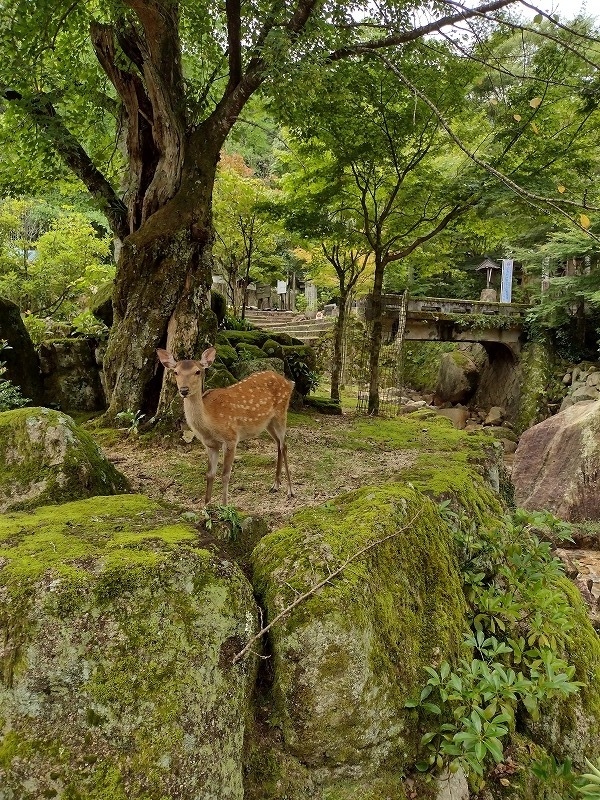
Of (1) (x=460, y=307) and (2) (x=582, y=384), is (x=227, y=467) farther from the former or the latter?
(1) (x=460, y=307)

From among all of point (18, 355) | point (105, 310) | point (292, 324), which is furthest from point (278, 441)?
point (292, 324)

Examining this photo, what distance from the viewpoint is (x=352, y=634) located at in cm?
249

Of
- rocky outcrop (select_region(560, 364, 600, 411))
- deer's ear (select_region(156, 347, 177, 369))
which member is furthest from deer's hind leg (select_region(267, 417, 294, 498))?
rocky outcrop (select_region(560, 364, 600, 411))

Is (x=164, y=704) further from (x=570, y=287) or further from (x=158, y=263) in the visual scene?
(x=570, y=287)

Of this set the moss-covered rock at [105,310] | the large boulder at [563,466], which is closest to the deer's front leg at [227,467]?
the moss-covered rock at [105,310]

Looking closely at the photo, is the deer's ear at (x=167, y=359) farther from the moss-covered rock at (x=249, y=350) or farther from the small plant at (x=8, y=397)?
the moss-covered rock at (x=249, y=350)

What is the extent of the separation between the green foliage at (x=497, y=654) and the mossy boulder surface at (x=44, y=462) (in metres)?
2.30

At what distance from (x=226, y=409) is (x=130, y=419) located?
215 cm

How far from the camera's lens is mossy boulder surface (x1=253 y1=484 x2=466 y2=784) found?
2.44 meters

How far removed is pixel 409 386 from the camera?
2242 cm

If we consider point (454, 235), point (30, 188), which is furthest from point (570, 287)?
point (30, 188)

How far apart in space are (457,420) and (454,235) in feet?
24.4

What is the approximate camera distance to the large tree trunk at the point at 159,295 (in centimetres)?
631

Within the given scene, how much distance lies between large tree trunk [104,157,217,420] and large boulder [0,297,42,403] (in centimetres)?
159
